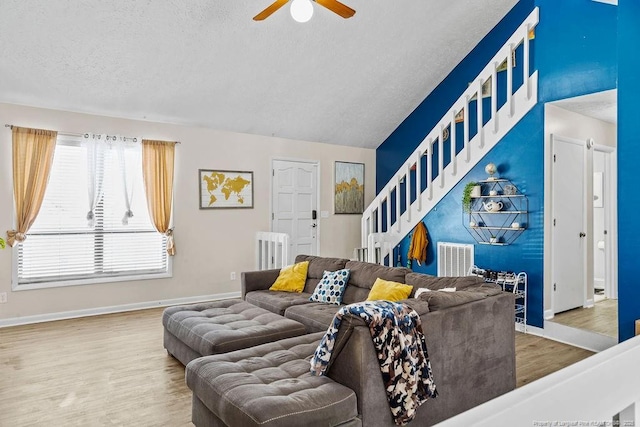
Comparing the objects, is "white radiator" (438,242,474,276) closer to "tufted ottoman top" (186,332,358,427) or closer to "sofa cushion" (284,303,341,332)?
"sofa cushion" (284,303,341,332)

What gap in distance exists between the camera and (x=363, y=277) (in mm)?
4148

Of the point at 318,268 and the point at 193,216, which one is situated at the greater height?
the point at 193,216

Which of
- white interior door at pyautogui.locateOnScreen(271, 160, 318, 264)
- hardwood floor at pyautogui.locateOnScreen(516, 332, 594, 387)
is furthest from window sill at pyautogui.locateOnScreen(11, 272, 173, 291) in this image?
hardwood floor at pyautogui.locateOnScreen(516, 332, 594, 387)

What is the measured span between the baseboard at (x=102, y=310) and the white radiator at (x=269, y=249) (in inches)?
26.5

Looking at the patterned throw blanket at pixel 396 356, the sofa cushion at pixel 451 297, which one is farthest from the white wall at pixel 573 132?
the patterned throw blanket at pixel 396 356

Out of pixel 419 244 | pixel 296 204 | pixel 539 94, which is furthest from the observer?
pixel 296 204

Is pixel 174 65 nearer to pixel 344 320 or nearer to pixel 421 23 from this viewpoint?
pixel 421 23

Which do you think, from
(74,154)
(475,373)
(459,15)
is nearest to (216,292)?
(74,154)

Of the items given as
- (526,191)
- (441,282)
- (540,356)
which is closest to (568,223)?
(526,191)

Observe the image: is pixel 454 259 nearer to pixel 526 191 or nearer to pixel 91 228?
pixel 526 191

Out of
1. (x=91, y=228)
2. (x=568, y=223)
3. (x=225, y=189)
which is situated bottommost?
(x=91, y=228)

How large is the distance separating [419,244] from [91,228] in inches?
172

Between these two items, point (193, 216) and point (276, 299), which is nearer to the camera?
point (276, 299)

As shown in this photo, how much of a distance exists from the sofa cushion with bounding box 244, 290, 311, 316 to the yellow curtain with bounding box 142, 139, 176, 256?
80.1 inches
